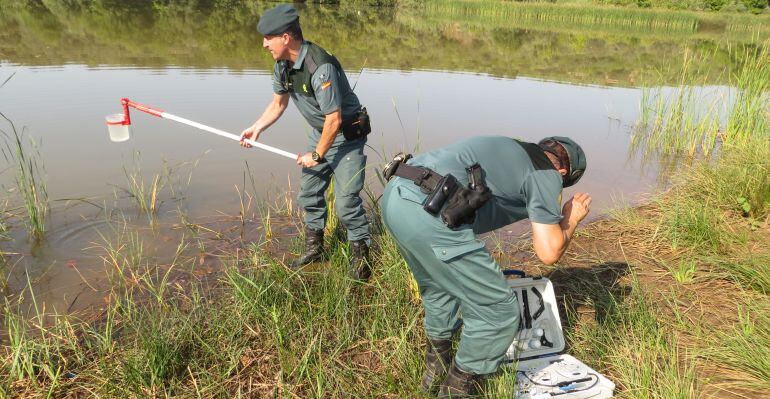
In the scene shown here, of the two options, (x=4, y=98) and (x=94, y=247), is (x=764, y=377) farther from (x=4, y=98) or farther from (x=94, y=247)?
(x=4, y=98)

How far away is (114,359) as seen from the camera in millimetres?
2596

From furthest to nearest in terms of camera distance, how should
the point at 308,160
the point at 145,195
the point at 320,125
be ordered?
the point at 145,195 < the point at 320,125 < the point at 308,160

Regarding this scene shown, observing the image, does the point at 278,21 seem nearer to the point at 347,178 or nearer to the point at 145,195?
the point at 347,178

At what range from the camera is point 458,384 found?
7.91 feet

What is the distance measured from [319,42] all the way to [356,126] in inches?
536

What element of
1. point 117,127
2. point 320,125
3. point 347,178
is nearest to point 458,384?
point 347,178


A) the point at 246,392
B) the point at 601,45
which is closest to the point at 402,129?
the point at 246,392

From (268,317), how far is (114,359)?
804mm

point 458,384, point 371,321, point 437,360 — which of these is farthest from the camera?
point 371,321

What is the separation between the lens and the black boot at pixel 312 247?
407cm

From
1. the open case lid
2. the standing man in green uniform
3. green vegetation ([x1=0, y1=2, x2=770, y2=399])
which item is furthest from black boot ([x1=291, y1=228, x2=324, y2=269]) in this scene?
the open case lid

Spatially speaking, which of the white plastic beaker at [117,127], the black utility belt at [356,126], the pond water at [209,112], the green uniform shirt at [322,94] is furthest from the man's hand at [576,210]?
the white plastic beaker at [117,127]

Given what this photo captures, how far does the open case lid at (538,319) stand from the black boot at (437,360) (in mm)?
431

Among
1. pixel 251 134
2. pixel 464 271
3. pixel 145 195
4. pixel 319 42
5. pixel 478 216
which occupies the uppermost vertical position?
pixel 319 42
